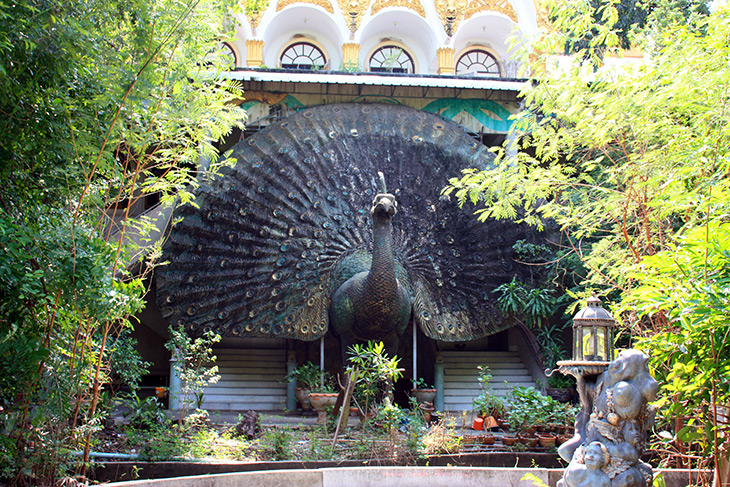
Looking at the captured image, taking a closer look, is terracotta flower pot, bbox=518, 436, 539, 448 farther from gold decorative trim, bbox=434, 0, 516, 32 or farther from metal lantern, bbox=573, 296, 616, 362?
gold decorative trim, bbox=434, 0, 516, 32

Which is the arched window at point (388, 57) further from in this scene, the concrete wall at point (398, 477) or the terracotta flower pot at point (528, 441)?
the concrete wall at point (398, 477)

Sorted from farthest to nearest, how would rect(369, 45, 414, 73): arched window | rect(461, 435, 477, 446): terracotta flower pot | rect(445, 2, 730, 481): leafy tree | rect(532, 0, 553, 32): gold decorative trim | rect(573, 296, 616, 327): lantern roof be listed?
rect(369, 45, 414, 73): arched window, rect(532, 0, 553, 32): gold decorative trim, rect(461, 435, 477, 446): terracotta flower pot, rect(573, 296, 616, 327): lantern roof, rect(445, 2, 730, 481): leafy tree

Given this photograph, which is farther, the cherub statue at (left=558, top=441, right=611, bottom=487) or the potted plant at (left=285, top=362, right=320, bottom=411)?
the potted plant at (left=285, top=362, right=320, bottom=411)

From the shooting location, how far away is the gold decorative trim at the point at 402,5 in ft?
47.3

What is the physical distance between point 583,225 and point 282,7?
967 centimetres

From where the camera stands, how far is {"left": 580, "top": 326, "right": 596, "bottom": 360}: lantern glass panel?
12.6 ft

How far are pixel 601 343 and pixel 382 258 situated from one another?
445 cm

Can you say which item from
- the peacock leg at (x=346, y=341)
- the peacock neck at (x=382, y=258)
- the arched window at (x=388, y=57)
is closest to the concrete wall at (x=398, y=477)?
the peacock neck at (x=382, y=258)

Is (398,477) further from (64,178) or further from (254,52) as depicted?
(254,52)

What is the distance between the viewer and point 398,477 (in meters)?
4.39

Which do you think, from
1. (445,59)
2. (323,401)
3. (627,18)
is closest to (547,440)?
(323,401)

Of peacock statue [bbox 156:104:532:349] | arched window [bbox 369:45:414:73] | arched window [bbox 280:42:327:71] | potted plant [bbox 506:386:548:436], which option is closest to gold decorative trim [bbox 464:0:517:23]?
arched window [bbox 369:45:414:73]

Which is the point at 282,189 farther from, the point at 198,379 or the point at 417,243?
the point at 198,379

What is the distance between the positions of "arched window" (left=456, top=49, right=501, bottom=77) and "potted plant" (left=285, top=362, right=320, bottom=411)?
27.6 ft
